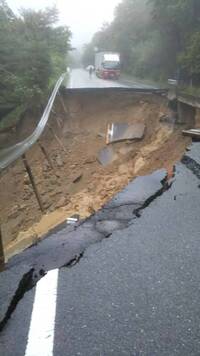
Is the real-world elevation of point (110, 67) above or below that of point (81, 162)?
above

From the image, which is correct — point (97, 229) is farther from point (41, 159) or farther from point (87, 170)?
point (41, 159)

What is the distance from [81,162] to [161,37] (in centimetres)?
2269

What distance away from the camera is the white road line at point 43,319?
94.7 inches

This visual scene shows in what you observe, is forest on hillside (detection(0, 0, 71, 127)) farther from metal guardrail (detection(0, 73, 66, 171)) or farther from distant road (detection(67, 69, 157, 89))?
distant road (detection(67, 69, 157, 89))

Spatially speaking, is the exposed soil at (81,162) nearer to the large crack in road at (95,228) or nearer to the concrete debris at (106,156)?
the concrete debris at (106,156)

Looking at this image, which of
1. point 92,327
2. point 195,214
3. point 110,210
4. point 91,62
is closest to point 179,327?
point 92,327

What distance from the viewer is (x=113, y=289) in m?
3.05

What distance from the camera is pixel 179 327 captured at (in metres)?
2.61

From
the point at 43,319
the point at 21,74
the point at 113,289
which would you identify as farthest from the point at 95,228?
the point at 21,74

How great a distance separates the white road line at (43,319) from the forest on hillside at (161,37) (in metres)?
22.4

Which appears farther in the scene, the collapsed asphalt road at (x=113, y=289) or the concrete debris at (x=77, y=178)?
the concrete debris at (x=77, y=178)

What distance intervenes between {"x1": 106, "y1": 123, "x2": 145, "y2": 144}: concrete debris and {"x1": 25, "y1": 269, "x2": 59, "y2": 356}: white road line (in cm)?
1063

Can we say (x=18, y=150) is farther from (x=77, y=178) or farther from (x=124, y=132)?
(x=124, y=132)

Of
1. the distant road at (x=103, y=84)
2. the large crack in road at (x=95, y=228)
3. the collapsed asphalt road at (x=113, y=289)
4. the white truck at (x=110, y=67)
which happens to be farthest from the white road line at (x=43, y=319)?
the white truck at (x=110, y=67)
